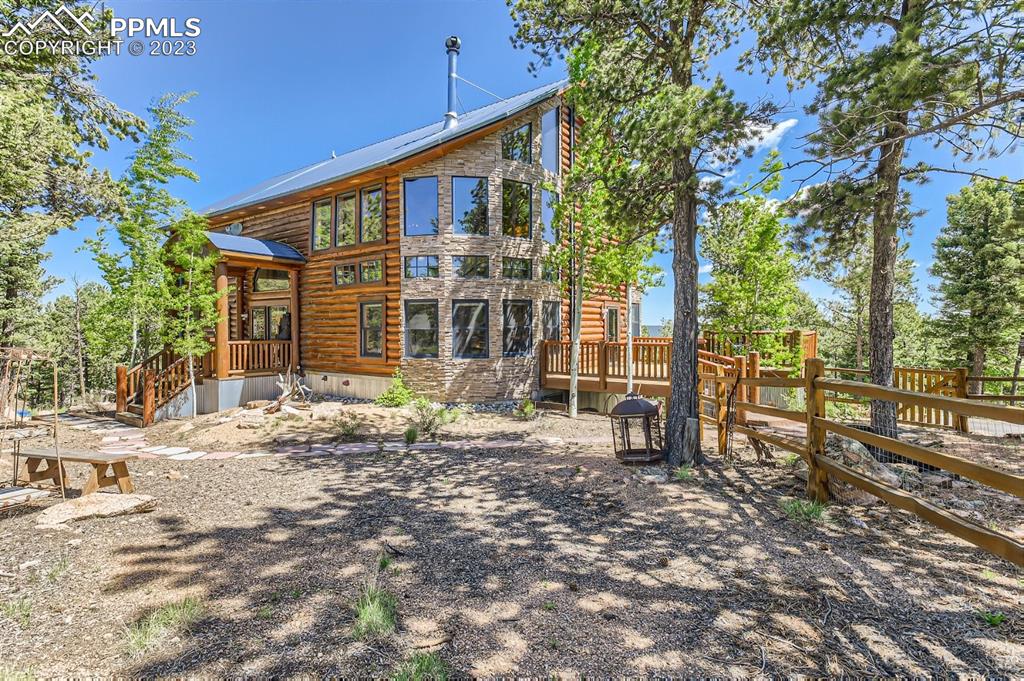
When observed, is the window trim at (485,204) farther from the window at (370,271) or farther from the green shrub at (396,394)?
the green shrub at (396,394)

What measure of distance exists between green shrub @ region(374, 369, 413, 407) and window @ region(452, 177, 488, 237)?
441 cm

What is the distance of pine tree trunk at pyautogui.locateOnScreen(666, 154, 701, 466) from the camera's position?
6.29 metres

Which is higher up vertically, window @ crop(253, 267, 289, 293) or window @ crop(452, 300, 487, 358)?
window @ crop(253, 267, 289, 293)

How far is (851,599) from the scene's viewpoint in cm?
290

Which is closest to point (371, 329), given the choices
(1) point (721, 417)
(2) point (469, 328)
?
(2) point (469, 328)

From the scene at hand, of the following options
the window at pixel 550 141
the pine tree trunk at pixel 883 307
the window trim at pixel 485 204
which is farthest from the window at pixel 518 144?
the pine tree trunk at pixel 883 307

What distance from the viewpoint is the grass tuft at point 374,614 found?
2.62 meters

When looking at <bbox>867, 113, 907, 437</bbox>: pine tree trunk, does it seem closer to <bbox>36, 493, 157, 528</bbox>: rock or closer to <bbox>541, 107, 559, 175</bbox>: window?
<bbox>541, 107, 559, 175</bbox>: window

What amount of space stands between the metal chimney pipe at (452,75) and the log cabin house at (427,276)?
145 inches

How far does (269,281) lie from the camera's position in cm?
1595

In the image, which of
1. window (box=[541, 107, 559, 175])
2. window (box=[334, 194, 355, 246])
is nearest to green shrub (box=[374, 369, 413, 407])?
window (box=[334, 194, 355, 246])

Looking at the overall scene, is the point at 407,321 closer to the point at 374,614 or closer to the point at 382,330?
the point at 382,330

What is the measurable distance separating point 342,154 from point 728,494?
21222 mm

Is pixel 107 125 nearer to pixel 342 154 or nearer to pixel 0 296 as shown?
pixel 342 154
